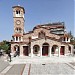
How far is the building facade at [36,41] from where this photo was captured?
118ft

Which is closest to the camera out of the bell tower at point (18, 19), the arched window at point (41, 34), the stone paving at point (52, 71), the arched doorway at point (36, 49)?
the stone paving at point (52, 71)

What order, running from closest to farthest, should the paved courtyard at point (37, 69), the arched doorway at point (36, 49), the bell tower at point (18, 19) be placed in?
the paved courtyard at point (37, 69)
the arched doorway at point (36, 49)
the bell tower at point (18, 19)

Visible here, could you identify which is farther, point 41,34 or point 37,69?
point 41,34

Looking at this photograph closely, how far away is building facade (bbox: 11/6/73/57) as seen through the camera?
118 ft

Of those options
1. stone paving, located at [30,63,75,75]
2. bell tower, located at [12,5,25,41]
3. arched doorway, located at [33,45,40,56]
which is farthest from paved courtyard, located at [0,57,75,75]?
bell tower, located at [12,5,25,41]

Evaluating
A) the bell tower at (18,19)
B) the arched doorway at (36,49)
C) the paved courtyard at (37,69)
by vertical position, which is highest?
the bell tower at (18,19)

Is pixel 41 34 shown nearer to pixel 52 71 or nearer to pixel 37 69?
pixel 37 69

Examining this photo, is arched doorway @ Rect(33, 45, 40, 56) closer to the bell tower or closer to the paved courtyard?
the bell tower

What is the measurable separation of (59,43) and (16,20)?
44.2ft

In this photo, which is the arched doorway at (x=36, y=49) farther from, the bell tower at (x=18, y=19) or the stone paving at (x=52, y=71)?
the stone paving at (x=52, y=71)

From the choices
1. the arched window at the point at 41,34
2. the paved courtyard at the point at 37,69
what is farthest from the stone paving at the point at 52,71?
the arched window at the point at 41,34

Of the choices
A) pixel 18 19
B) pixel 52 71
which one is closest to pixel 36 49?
pixel 18 19

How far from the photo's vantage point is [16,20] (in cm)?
4222

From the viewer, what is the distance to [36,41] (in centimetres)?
3591
